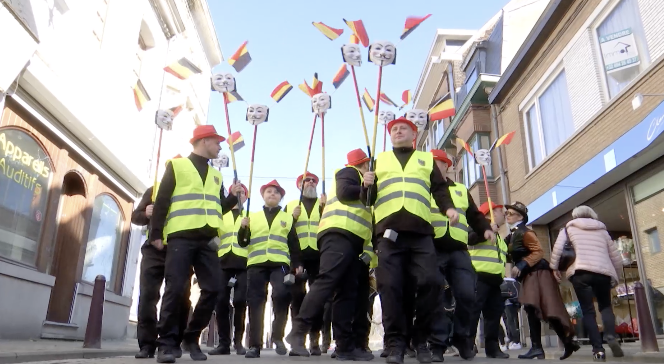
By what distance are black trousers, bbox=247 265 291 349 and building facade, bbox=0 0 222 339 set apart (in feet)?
9.14

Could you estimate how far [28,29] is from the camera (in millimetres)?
8008

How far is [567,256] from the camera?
6.38 metres

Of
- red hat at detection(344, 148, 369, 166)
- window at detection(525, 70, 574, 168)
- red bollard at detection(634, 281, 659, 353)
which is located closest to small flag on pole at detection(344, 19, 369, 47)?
red hat at detection(344, 148, 369, 166)

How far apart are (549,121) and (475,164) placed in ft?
16.9

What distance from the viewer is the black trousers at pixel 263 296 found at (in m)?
6.38

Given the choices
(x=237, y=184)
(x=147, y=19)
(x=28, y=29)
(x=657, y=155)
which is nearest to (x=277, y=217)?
(x=237, y=184)

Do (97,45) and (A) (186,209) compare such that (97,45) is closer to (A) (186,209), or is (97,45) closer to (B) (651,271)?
(A) (186,209)

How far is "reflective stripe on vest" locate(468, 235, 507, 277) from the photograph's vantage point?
6477 millimetres

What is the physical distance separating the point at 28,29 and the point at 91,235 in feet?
16.8

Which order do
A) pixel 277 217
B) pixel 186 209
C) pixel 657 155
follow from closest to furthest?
pixel 186 209 → pixel 277 217 → pixel 657 155

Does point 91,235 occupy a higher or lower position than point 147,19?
lower

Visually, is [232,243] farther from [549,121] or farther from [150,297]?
[549,121]

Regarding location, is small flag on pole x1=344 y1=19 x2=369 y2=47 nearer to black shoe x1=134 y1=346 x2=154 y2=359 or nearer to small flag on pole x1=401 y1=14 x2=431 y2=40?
small flag on pole x1=401 y1=14 x2=431 y2=40

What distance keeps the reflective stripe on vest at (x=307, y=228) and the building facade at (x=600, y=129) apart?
17.8ft
